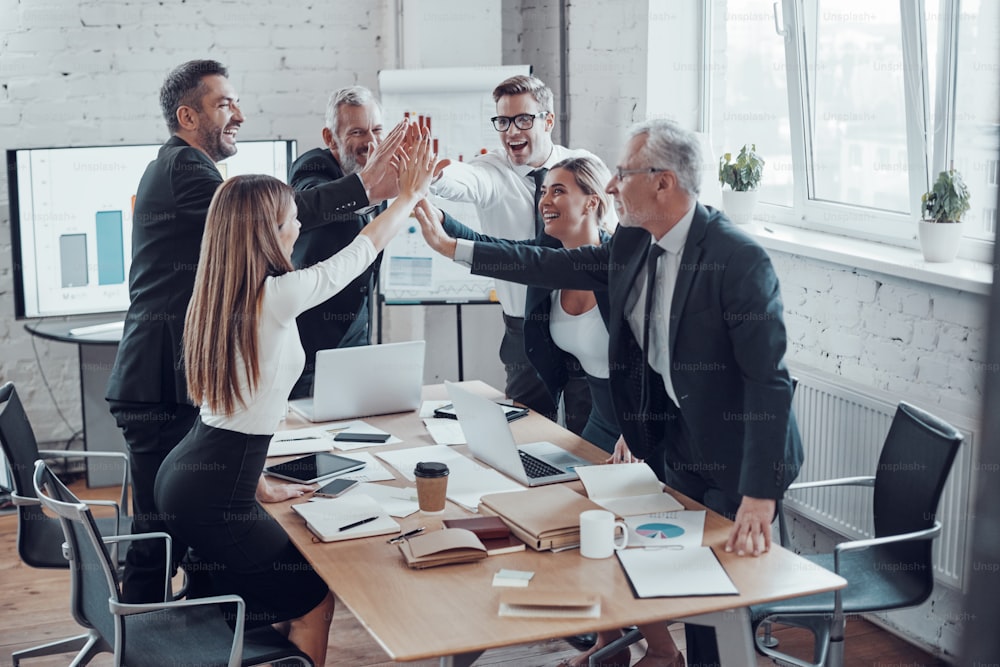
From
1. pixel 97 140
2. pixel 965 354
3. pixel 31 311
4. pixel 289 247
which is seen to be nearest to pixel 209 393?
pixel 289 247

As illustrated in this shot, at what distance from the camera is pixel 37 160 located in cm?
434

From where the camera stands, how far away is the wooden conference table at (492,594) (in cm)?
172

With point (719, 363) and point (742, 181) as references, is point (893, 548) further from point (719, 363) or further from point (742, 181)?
point (742, 181)

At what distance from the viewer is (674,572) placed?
1953 millimetres

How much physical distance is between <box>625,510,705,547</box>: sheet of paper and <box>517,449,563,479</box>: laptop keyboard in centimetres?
36

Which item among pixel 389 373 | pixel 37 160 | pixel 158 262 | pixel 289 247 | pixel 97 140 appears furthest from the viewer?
pixel 97 140

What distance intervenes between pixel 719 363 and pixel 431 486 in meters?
0.70

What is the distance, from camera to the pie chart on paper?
2.12 meters

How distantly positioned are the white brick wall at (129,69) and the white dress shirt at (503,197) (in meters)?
1.75

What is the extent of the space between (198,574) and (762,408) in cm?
136

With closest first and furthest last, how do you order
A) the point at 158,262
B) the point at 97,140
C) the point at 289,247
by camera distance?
the point at 289,247
the point at 158,262
the point at 97,140

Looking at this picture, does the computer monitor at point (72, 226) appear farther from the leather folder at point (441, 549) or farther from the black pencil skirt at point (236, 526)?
the leather folder at point (441, 549)

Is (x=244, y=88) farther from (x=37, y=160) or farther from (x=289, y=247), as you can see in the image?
(x=289, y=247)

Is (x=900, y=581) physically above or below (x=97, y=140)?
below
